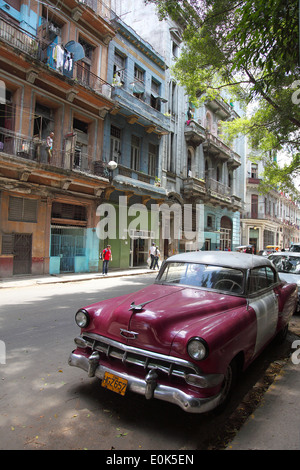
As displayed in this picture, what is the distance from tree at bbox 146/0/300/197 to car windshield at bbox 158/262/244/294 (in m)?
4.46

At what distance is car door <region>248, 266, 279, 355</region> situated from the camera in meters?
3.67

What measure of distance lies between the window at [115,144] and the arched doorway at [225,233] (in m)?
14.6

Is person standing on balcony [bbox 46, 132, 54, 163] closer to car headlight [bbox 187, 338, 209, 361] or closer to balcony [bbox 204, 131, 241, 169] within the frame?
car headlight [bbox 187, 338, 209, 361]

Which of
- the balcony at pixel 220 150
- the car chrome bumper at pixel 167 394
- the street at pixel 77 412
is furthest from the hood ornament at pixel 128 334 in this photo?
the balcony at pixel 220 150

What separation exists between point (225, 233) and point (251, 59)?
22302 mm

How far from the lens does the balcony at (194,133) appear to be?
23595mm

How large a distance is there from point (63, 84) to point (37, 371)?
14.0 meters

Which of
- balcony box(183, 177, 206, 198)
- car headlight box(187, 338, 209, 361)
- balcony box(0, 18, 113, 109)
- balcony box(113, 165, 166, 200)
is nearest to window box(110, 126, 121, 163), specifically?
balcony box(113, 165, 166, 200)

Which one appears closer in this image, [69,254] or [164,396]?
[164,396]

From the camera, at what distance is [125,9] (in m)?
24.1

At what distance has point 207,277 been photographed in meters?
3.91

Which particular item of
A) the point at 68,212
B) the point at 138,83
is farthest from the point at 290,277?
the point at 138,83
